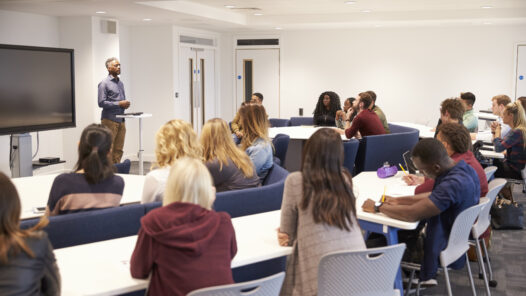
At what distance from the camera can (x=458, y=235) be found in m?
3.68

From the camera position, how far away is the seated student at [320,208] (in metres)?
2.86

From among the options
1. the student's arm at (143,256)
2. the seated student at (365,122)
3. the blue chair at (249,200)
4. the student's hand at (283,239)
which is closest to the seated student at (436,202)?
the blue chair at (249,200)

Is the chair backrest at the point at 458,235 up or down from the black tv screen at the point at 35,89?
down

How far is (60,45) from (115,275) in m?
7.44

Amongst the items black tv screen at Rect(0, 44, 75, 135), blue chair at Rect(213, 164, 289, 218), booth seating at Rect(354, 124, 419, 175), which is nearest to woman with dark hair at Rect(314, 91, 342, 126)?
booth seating at Rect(354, 124, 419, 175)

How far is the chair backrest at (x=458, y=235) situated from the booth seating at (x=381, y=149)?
3.44m

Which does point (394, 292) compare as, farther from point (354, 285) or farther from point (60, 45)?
point (60, 45)

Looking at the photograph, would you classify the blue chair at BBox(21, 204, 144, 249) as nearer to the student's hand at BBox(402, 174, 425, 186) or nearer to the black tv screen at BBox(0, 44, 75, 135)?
the student's hand at BBox(402, 174, 425, 186)

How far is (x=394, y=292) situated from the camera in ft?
10.0

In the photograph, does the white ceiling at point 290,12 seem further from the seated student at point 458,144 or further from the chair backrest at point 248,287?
the chair backrest at point 248,287

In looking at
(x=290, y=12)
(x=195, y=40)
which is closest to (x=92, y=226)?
(x=290, y=12)

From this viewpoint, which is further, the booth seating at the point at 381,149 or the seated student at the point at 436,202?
the booth seating at the point at 381,149

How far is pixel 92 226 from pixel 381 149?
4.82 metres

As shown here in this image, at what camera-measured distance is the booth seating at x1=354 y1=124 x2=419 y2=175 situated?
7234mm
